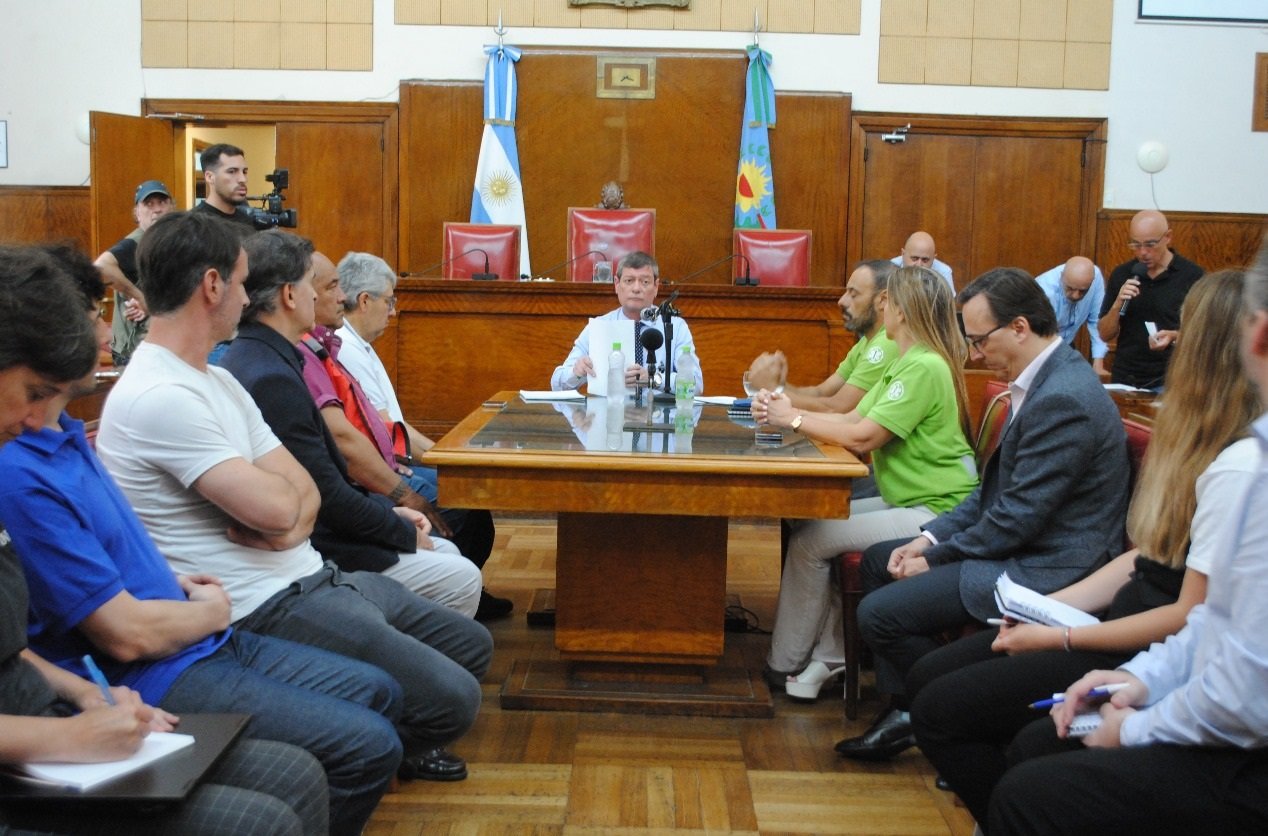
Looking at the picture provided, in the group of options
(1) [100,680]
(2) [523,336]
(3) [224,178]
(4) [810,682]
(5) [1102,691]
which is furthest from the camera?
(2) [523,336]

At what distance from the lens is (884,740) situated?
111 inches

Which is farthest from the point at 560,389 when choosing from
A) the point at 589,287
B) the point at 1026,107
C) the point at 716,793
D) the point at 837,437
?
the point at 1026,107

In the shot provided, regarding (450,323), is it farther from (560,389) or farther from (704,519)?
(704,519)

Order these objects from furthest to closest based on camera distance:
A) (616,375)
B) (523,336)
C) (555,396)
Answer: (523,336), (555,396), (616,375)

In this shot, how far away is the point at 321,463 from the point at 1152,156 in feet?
21.6

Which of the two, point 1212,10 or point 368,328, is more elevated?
point 1212,10

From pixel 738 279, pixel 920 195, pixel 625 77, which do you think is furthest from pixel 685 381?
pixel 920 195

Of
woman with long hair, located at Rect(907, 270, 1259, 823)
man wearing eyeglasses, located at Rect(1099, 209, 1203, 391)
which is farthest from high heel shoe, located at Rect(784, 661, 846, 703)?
man wearing eyeglasses, located at Rect(1099, 209, 1203, 391)

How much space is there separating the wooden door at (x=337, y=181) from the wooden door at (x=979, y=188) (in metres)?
3.01

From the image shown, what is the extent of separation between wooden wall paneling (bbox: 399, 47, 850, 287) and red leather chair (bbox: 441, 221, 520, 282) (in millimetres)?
1459

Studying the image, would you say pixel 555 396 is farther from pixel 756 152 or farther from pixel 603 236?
pixel 756 152

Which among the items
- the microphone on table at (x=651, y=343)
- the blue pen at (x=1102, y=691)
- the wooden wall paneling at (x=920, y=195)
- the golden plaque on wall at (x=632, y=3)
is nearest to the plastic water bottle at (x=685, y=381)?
the microphone on table at (x=651, y=343)

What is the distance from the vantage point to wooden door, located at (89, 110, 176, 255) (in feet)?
23.1

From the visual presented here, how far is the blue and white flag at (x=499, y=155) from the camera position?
7508 mm
